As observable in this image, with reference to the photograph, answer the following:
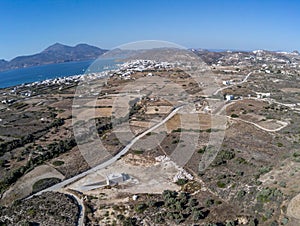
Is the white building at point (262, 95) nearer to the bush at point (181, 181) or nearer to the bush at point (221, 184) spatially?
the bush at point (221, 184)

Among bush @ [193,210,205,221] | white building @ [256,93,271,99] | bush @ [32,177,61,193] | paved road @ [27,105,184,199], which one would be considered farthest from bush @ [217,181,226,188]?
white building @ [256,93,271,99]

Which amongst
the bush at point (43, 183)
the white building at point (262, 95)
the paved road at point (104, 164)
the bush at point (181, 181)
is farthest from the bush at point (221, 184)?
the white building at point (262, 95)

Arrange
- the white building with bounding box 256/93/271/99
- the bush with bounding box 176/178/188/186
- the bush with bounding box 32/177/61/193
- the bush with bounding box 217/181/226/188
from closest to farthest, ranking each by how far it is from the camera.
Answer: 1. the bush with bounding box 217/181/226/188
2. the bush with bounding box 176/178/188/186
3. the bush with bounding box 32/177/61/193
4. the white building with bounding box 256/93/271/99

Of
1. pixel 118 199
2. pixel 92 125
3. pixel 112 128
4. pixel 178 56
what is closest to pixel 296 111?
pixel 112 128

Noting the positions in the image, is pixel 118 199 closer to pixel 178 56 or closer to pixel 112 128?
pixel 112 128

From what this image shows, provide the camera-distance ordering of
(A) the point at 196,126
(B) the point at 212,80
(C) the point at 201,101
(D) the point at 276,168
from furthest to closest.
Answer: (B) the point at 212,80
(C) the point at 201,101
(A) the point at 196,126
(D) the point at 276,168

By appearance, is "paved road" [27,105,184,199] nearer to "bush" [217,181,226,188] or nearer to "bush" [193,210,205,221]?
"bush" [217,181,226,188]

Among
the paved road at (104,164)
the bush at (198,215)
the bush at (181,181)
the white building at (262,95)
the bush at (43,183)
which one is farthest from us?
the white building at (262,95)

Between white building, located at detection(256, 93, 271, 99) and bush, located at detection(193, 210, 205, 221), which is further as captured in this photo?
white building, located at detection(256, 93, 271, 99)

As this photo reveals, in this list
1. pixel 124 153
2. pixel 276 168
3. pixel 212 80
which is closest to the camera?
pixel 276 168

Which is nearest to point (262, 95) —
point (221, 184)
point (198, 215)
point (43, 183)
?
point (221, 184)

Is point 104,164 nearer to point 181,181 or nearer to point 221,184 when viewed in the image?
point 181,181
